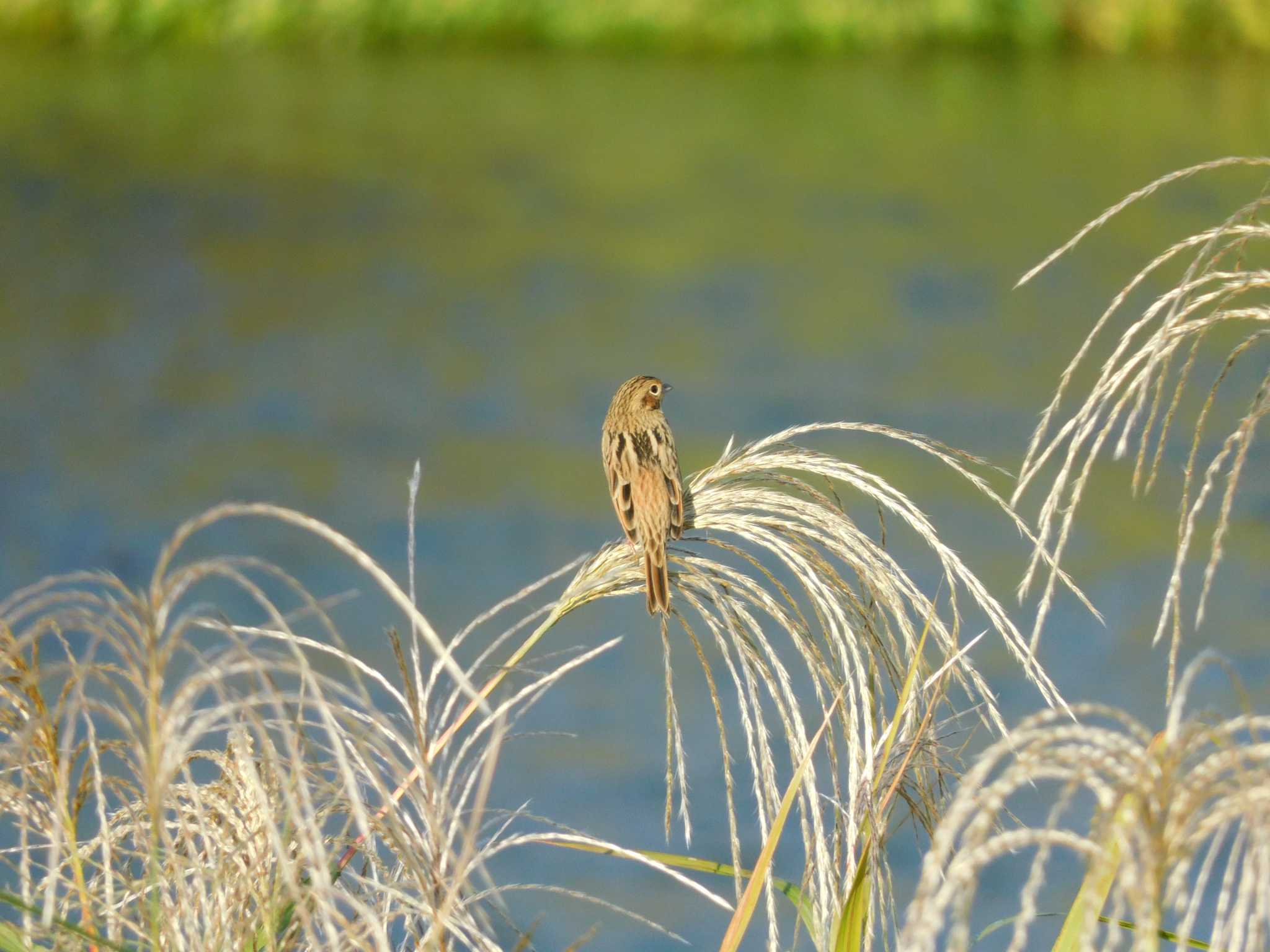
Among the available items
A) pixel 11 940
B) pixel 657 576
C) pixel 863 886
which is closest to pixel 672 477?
pixel 657 576

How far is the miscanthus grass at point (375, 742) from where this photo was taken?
5.61ft

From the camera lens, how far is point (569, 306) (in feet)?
61.2

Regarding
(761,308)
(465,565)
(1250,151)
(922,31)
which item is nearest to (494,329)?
(761,308)

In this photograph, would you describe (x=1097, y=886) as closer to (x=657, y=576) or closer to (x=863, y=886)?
(x=863, y=886)

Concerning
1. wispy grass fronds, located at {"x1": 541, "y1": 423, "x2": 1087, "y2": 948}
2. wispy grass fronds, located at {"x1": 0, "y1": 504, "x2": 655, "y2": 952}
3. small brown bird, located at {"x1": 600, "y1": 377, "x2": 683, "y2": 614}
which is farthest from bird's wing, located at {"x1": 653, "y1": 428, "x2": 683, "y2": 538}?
wispy grass fronds, located at {"x1": 0, "y1": 504, "x2": 655, "y2": 952}

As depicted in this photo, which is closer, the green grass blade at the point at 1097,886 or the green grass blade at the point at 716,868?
the green grass blade at the point at 1097,886

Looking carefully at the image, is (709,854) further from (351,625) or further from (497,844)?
(497,844)

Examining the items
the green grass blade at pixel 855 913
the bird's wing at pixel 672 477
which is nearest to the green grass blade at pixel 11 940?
the green grass blade at pixel 855 913

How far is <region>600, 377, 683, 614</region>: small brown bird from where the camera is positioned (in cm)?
274

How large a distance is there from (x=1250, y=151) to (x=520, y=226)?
8617 millimetres

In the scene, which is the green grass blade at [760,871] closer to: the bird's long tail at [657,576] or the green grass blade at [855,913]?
the green grass blade at [855,913]

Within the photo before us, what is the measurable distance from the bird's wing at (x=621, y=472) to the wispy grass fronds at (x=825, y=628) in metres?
0.95

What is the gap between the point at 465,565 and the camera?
12703 mm

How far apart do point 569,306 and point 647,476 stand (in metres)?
15.0
